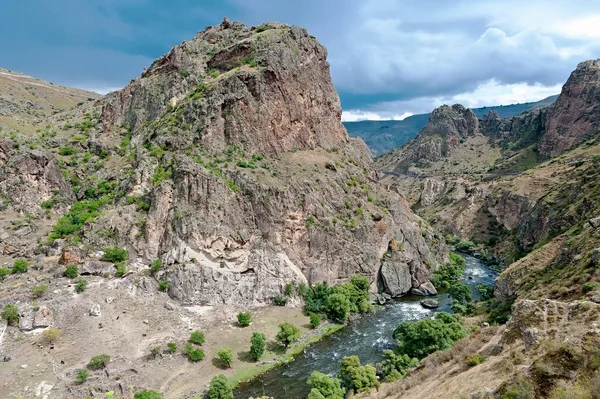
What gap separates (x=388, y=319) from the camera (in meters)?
67.4

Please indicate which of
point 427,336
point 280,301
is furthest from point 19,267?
point 427,336

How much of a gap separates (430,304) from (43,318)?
212ft

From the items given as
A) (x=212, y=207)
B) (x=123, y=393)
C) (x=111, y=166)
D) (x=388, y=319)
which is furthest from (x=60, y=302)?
(x=388, y=319)

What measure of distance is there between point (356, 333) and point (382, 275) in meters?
21.7

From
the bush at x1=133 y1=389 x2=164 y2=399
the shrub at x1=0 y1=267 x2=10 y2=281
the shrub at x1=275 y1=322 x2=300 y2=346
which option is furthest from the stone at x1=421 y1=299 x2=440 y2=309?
the shrub at x1=0 y1=267 x2=10 y2=281

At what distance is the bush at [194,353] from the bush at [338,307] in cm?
2407

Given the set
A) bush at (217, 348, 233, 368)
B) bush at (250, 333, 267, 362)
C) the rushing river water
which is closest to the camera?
the rushing river water

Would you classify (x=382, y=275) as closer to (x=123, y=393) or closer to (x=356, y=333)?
(x=356, y=333)

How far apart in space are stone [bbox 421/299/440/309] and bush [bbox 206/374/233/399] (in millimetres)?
44429

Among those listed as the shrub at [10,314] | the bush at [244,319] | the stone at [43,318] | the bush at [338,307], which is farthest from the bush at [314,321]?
the shrub at [10,314]

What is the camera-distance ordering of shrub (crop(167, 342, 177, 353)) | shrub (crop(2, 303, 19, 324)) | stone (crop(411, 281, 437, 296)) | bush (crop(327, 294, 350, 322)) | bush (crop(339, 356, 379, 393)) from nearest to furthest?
bush (crop(339, 356, 379, 393)) < shrub (crop(2, 303, 19, 324)) < shrub (crop(167, 342, 177, 353)) < bush (crop(327, 294, 350, 322)) < stone (crop(411, 281, 437, 296))

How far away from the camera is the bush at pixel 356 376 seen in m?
42.2

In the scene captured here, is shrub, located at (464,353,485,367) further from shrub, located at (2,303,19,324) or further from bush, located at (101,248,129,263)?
bush, located at (101,248,129,263)

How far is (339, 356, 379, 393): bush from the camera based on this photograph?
4222 centimetres
